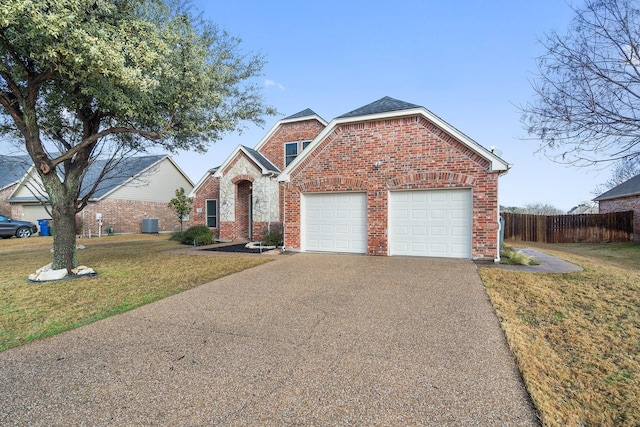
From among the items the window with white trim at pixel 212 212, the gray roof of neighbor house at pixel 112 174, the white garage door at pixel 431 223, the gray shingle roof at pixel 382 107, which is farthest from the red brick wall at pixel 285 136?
the gray roof of neighbor house at pixel 112 174

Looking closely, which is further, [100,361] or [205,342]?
[205,342]

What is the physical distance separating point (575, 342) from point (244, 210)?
1414cm

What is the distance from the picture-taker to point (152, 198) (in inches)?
951

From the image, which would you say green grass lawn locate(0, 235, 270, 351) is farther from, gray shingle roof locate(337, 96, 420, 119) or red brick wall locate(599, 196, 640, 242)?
red brick wall locate(599, 196, 640, 242)

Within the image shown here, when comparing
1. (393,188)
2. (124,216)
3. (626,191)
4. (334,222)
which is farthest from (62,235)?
(626,191)

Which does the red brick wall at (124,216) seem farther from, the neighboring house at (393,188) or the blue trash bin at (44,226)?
the neighboring house at (393,188)

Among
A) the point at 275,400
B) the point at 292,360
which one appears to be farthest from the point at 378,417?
the point at 292,360

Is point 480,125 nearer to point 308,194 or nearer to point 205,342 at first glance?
point 308,194

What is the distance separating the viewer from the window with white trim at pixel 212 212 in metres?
17.2

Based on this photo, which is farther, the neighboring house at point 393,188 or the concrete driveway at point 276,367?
the neighboring house at point 393,188

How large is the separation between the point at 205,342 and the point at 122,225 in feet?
74.6

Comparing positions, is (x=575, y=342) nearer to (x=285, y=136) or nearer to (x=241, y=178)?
(x=241, y=178)

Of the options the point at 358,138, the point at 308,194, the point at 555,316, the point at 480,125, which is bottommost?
the point at 555,316

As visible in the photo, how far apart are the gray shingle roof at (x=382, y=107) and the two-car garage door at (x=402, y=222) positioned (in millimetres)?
2793
